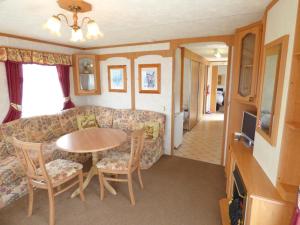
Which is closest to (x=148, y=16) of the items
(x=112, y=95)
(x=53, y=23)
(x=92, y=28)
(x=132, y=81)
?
(x=92, y=28)

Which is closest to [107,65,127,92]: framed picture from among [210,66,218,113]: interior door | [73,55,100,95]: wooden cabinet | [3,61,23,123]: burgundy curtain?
[73,55,100,95]: wooden cabinet

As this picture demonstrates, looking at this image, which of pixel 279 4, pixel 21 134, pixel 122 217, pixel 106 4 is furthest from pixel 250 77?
pixel 21 134

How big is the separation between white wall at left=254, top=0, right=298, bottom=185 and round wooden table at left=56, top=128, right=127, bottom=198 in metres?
1.57

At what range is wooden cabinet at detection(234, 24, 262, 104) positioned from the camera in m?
2.04

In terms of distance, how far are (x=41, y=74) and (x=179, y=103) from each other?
9.79 feet

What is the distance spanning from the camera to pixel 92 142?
93.9 inches

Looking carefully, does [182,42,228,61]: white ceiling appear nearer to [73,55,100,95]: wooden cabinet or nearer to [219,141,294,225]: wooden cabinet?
[73,55,100,95]: wooden cabinet

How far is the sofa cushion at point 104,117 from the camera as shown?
13.3ft

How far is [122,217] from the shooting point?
6.95 feet

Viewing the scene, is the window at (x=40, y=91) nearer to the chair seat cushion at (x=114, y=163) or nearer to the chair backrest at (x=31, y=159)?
the chair backrest at (x=31, y=159)

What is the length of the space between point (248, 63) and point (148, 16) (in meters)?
1.35

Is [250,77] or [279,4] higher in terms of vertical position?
[279,4]

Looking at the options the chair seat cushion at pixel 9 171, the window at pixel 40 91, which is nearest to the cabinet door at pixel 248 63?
the chair seat cushion at pixel 9 171

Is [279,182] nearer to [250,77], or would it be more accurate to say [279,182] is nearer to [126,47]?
[250,77]
